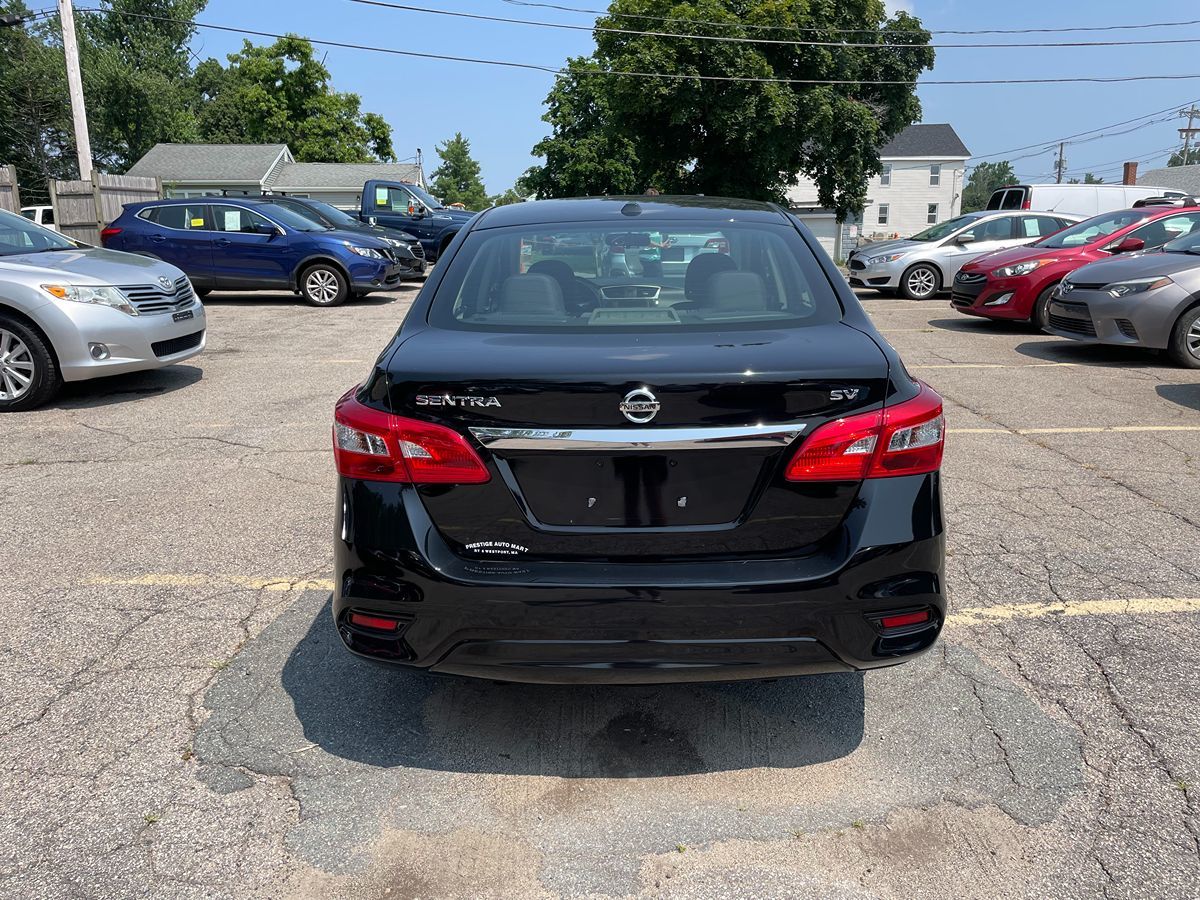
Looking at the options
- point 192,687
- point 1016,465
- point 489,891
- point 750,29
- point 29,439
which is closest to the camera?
point 489,891

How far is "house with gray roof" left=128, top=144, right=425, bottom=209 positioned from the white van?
125 ft

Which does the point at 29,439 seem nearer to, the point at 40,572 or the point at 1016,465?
the point at 40,572

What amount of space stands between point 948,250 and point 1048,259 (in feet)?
14.8

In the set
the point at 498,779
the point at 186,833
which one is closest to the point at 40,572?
the point at 186,833

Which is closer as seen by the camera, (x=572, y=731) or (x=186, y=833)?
(x=186, y=833)

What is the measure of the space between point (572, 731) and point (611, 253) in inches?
65.9

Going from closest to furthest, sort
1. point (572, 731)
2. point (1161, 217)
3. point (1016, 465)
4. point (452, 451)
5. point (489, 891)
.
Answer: point (489, 891)
point (452, 451)
point (572, 731)
point (1016, 465)
point (1161, 217)

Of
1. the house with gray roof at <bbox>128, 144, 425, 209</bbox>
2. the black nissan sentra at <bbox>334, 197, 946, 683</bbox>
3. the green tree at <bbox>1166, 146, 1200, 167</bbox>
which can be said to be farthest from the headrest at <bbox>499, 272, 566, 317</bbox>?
the green tree at <bbox>1166, 146, 1200, 167</bbox>

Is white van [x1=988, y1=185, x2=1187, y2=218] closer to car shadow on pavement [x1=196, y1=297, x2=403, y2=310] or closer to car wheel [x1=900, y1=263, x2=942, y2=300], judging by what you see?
car wheel [x1=900, y1=263, x2=942, y2=300]

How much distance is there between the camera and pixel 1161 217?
1178 cm

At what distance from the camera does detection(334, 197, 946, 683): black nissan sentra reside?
250 centimetres

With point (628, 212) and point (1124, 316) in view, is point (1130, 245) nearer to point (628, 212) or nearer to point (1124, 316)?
point (1124, 316)

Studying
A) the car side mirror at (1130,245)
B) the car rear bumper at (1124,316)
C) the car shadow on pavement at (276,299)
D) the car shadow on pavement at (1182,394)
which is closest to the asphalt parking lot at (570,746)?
the car shadow on pavement at (1182,394)

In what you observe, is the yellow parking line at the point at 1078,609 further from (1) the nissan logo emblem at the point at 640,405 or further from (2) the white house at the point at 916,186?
(2) the white house at the point at 916,186
